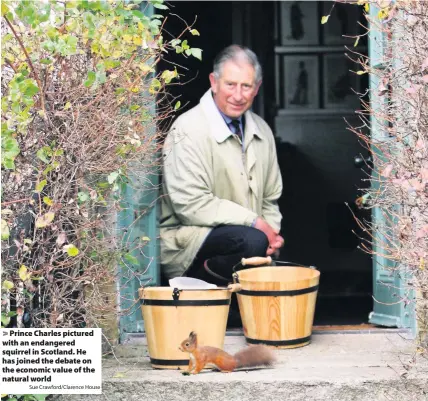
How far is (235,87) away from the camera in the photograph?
6336 mm

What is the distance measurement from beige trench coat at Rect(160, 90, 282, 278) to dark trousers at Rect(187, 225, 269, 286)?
0.06m

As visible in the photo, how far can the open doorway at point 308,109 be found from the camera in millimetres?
9859

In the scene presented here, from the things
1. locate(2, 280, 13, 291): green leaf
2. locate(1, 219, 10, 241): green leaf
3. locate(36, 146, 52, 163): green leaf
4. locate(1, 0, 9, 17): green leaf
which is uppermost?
locate(1, 0, 9, 17): green leaf

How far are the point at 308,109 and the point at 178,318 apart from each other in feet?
22.2

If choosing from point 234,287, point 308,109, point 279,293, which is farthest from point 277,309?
point 308,109

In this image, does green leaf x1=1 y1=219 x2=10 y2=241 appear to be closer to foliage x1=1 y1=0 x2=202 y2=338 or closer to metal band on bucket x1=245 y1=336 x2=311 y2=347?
foliage x1=1 y1=0 x2=202 y2=338

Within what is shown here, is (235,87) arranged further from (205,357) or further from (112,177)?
(205,357)

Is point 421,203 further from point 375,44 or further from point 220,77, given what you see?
point 220,77

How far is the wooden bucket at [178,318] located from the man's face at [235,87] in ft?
6.34

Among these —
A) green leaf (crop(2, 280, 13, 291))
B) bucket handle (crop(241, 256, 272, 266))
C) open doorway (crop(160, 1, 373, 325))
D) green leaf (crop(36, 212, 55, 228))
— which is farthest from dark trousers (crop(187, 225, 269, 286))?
open doorway (crop(160, 1, 373, 325))

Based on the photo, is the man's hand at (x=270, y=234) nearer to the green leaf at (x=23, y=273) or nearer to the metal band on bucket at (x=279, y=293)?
the metal band on bucket at (x=279, y=293)

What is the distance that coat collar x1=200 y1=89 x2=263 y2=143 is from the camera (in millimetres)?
6280

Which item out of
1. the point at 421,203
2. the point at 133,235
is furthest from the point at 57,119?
the point at 421,203

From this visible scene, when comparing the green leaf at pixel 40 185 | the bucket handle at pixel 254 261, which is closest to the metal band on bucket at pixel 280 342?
the bucket handle at pixel 254 261
